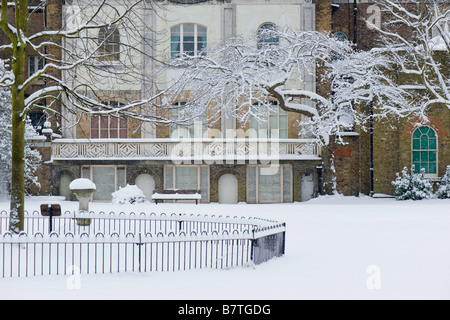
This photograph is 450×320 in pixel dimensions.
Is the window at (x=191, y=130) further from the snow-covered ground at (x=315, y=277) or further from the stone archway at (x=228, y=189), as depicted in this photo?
the snow-covered ground at (x=315, y=277)

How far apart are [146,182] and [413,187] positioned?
1335cm

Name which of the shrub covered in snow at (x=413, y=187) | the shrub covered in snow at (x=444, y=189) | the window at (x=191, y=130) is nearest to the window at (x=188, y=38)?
the window at (x=191, y=130)

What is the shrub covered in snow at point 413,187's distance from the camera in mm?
30250

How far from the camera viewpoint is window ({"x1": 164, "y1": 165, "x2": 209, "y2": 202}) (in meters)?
32.7

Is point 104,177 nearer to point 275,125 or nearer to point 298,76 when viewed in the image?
point 275,125

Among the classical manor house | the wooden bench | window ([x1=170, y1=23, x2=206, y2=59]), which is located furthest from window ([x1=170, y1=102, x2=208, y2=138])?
the wooden bench

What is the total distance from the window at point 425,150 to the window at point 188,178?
10.8 m

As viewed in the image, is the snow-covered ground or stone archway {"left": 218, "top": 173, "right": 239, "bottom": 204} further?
stone archway {"left": 218, "top": 173, "right": 239, "bottom": 204}

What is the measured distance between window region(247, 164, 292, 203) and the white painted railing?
1133 millimetres

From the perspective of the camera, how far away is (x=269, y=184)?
32.9 metres

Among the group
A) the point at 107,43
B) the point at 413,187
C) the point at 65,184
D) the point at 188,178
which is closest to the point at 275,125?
the point at 188,178

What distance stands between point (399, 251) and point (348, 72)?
1630cm

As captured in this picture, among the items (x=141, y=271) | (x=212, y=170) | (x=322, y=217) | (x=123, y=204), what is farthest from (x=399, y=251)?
(x=212, y=170)

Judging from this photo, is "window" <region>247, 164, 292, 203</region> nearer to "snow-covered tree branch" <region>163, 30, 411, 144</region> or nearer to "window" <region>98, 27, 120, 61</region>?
"snow-covered tree branch" <region>163, 30, 411, 144</region>
